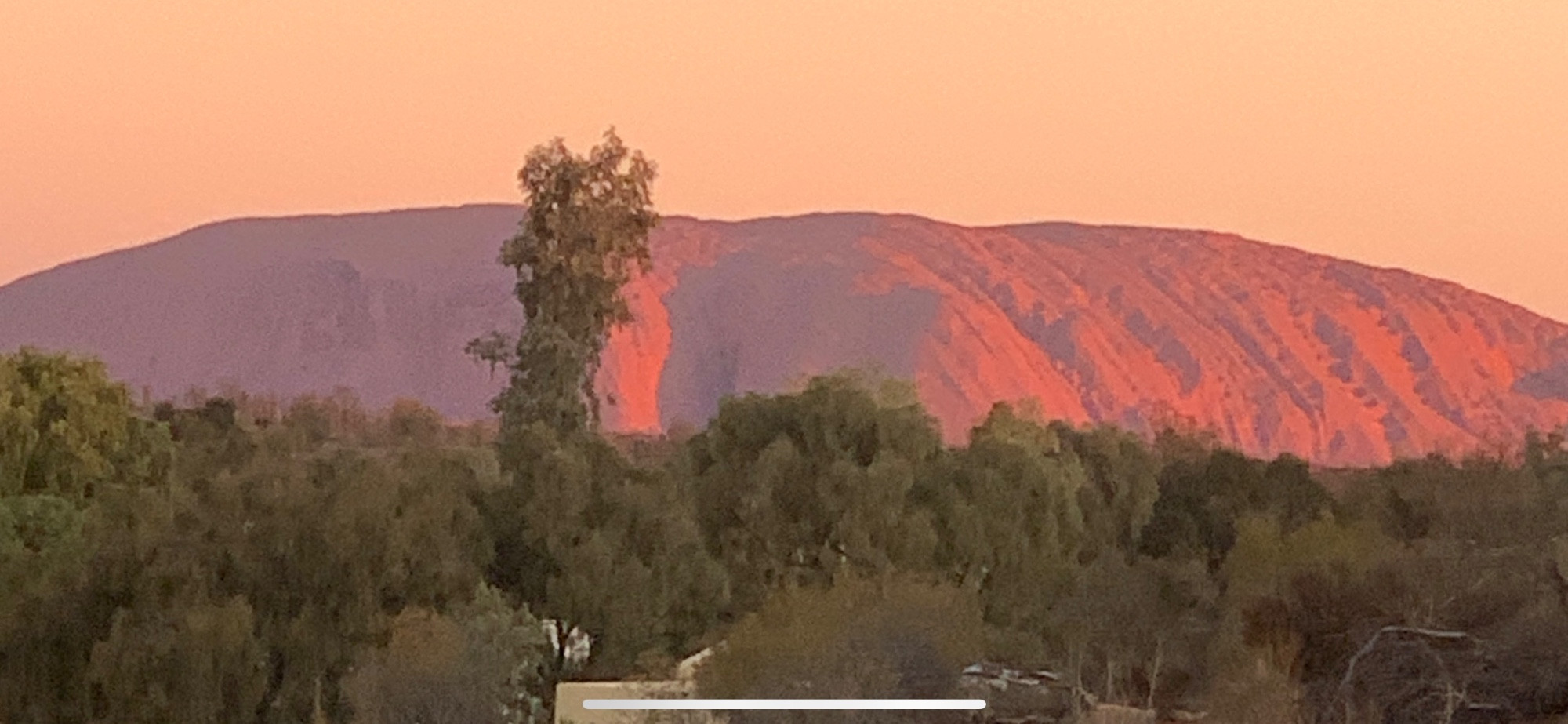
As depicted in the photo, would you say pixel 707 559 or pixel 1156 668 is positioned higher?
pixel 707 559

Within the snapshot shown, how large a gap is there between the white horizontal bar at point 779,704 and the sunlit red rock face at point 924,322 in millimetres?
41647

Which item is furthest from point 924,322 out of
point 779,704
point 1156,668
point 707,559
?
point 779,704

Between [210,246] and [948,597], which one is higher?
[210,246]

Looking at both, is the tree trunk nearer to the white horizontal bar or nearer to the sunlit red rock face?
the white horizontal bar

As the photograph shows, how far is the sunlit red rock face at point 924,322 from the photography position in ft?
216

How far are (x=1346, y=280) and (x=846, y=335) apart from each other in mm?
Answer: 13050

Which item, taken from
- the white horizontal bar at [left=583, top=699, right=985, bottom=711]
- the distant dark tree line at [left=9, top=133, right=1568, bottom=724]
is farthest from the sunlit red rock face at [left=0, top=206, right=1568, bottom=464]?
the white horizontal bar at [left=583, top=699, right=985, bottom=711]

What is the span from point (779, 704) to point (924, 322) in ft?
168

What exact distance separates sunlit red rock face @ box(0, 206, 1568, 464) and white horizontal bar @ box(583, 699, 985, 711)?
41647 millimetres

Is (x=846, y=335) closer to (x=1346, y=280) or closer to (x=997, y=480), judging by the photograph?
(x=1346, y=280)

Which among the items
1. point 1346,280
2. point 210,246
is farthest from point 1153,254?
point 210,246

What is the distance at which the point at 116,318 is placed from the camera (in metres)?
70.1

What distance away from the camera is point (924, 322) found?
68938 millimetres

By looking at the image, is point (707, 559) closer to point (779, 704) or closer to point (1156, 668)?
point (1156, 668)
